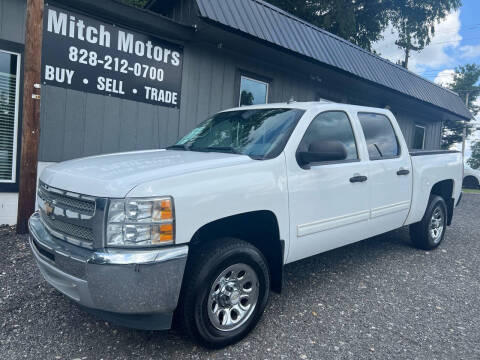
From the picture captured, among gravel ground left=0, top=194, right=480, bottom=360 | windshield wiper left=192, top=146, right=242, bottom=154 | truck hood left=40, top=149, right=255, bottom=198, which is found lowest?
gravel ground left=0, top=194, right=480, bottom=360

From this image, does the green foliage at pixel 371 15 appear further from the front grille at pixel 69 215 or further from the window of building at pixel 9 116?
the front grille at pixel 69 215

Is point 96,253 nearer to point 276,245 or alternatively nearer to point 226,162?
point 226,162

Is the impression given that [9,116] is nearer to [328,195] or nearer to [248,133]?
[248,133]

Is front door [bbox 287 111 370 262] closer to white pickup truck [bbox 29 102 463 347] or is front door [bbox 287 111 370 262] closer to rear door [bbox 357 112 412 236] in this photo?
white pickup truck [bbox 29 102 463 347]

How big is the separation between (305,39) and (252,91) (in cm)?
164

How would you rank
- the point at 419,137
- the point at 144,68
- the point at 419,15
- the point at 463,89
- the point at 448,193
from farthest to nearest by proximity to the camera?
the point at 463,89, the point at 419,15, the point at 419,137, the point at 144,68, the point at 448,193

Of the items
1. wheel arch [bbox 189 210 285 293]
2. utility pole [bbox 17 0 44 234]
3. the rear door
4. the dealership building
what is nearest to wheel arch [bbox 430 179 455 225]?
the rear door

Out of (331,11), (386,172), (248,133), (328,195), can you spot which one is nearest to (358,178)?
(328,195)

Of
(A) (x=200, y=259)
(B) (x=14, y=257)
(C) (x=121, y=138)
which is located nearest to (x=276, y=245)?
(A) (x=200, y=259)

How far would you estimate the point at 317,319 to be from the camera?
3.25 meters

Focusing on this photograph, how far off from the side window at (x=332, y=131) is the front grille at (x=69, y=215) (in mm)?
1870

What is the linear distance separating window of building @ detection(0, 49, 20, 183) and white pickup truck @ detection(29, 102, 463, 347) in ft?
10.0

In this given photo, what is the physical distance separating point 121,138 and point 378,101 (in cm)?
910

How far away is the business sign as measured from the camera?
5.68 m
